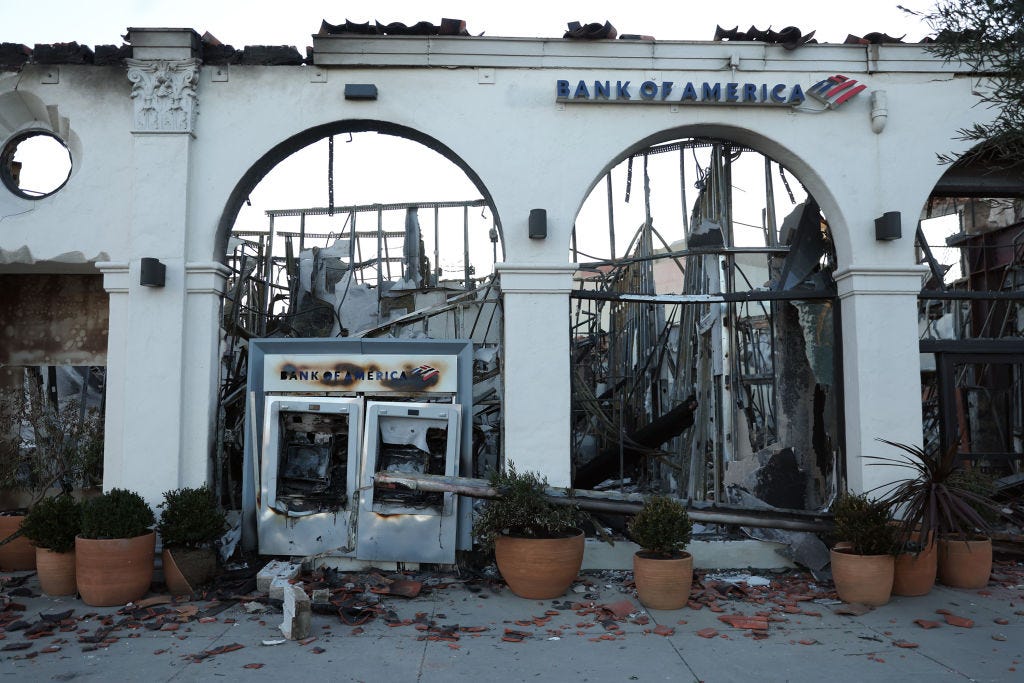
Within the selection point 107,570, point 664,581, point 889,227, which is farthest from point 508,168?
point 107,570

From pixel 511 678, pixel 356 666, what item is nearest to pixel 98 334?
pixel 356 666

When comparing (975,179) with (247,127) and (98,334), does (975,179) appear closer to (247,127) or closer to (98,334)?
(247,127)

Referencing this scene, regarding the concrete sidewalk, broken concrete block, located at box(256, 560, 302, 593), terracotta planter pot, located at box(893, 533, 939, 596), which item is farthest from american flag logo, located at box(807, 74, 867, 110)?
broken concrete block, located at box(256, 560, 302, 593)

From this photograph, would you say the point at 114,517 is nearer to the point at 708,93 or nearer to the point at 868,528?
the point at 868,528

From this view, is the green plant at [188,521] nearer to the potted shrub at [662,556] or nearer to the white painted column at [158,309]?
the white painted column at [158,309]

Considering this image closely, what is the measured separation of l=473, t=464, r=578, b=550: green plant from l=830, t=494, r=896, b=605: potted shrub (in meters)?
2.25

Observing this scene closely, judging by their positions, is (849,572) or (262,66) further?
(262,66)

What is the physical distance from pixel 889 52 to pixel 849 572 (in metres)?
5.13

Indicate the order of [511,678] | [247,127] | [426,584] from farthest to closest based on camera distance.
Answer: [247,127]
[426,584]
[511,678]

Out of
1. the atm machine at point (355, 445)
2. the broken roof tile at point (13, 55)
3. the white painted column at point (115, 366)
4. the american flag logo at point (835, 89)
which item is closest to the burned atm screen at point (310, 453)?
the atm machine at point (355, 445)

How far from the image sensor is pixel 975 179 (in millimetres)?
8711

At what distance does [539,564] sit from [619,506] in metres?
0.96

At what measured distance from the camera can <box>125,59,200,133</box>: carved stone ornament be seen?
298 inches

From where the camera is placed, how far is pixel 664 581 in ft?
20.5
